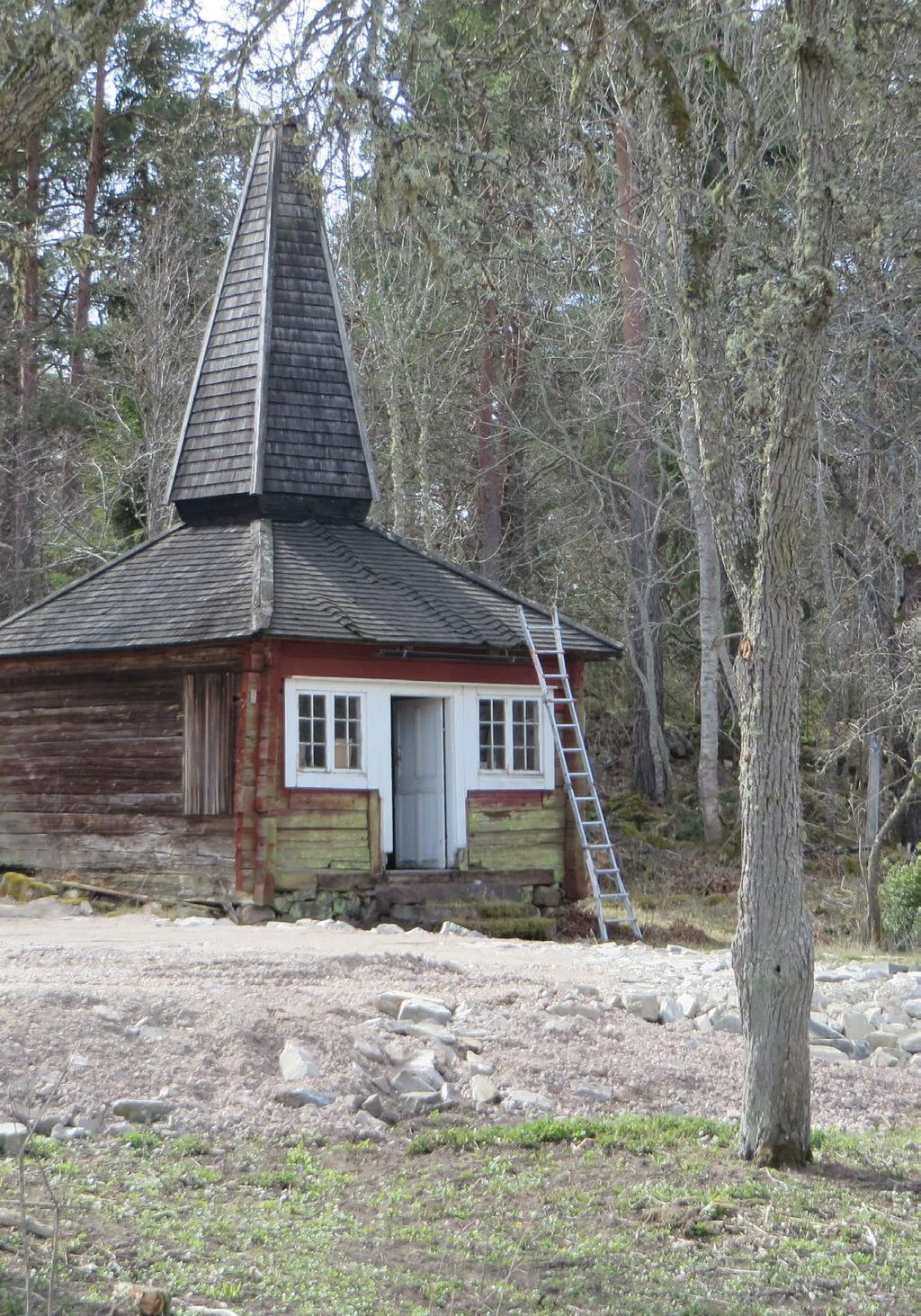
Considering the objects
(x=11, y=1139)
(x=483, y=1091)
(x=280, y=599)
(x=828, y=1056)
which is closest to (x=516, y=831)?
(x=280, y=599)

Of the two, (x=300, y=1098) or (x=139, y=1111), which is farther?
(x=300, y=1098)

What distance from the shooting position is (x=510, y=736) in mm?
17656

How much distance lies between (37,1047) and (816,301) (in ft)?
16.5

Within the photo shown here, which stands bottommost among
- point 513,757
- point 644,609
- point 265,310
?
point 513,757

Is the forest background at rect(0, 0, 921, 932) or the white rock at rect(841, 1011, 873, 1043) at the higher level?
the forest background at rect(0, 0, 921, 932)

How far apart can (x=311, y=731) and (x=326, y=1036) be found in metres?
8.20

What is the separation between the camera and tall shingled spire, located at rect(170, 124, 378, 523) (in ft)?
61.1

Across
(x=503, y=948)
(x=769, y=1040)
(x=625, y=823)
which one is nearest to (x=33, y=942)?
(x=503, y=948)

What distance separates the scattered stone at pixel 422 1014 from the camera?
8.88 m

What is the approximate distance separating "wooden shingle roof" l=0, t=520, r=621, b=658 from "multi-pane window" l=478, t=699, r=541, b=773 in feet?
2.44

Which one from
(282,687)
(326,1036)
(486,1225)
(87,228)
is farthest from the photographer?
(87,228)

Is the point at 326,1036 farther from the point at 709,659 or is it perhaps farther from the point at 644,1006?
the point at 709,659

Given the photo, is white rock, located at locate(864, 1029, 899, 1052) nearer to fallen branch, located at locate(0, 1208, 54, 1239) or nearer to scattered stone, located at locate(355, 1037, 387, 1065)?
scattered stone, located at locate(355, 1037, 387, 1065)

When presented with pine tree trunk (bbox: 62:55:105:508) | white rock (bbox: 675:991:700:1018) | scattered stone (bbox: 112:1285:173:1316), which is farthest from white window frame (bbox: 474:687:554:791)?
pine tree trunk (bbox: 62:55:105:508)
